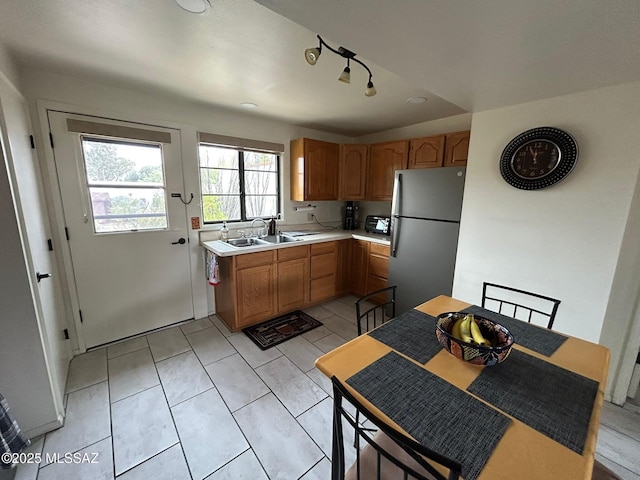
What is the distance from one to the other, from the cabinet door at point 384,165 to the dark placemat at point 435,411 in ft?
8.70

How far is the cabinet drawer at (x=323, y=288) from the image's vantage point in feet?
10.6

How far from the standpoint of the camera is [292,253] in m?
2.94

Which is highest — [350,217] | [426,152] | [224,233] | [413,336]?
[426,152]

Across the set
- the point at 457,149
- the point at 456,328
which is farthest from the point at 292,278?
the point at 457,149

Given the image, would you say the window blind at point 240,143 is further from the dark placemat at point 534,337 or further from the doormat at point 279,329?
the dark placemat at point 534,337

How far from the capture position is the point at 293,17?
1022 mm

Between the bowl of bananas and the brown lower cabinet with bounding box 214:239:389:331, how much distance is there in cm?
188

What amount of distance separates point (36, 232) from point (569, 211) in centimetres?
358

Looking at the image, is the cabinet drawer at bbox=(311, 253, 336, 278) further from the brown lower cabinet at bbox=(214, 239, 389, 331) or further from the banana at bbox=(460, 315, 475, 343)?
the banana at bbox=(460, 315, 475, 343)

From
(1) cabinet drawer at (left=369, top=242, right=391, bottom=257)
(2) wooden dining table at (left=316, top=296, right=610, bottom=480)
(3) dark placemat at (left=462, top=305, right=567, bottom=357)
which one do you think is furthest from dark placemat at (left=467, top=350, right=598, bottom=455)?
(1) cabinet drawer at (left=369, top=242, right=391, bottom=257)

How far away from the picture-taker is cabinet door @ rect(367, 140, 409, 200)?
3186mm

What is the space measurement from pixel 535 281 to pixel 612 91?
1.30 meters

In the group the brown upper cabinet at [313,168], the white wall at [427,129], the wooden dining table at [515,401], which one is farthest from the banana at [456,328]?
the brown upper cabinet at [313,168]

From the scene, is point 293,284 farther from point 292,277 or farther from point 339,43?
point 339,43
